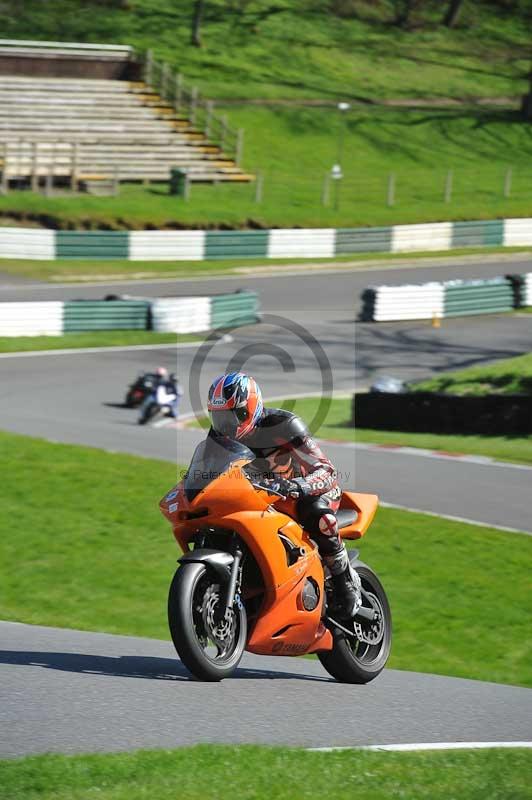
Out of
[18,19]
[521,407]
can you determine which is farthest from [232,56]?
[521,407]

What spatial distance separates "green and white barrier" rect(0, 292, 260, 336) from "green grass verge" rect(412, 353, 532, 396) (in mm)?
5781

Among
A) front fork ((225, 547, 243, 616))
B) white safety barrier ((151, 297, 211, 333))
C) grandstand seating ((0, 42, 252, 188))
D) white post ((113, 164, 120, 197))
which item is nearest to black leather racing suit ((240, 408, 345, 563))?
front fork ((225, 547, 243, 616))

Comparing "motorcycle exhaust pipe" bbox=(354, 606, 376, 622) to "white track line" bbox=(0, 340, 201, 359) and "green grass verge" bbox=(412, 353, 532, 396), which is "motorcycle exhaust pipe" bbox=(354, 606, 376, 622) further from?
"white track line" bbox=(0, 340, 201, 359)

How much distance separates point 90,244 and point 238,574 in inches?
1175

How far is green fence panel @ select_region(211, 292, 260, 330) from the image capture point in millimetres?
27859

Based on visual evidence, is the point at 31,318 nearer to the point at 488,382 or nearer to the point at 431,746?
the point at 488,382

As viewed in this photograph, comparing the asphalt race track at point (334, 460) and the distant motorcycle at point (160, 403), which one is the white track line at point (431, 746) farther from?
the distant motorcycle at point (160, 403)

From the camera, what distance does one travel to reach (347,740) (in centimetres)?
572

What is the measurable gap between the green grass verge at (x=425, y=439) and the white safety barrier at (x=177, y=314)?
672 cm

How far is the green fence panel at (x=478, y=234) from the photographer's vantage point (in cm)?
4231

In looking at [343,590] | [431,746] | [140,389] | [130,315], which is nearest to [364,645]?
[343,590]

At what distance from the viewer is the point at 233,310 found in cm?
2814

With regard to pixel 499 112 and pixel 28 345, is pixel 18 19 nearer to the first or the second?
pixel 499 112

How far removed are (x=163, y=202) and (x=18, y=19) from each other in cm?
1990
